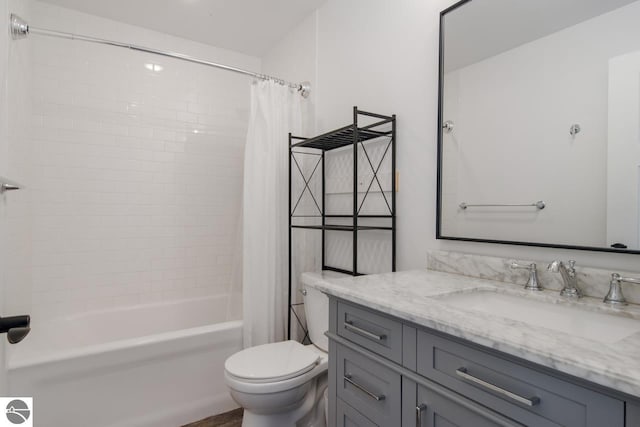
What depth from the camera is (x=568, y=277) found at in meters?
1.03

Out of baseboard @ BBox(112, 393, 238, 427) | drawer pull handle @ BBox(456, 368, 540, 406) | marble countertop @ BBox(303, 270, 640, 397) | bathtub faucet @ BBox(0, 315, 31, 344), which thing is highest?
bathtub faucet @ BBox(0, 315, 31, 344)

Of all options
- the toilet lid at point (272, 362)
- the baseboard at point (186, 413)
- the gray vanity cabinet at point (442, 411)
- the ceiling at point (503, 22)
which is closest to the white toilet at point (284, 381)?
the toilet lid at point (272, 362)

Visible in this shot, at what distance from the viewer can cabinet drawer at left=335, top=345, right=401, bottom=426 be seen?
96 centimetres

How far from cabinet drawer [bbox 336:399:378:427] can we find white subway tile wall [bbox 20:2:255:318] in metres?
1.82

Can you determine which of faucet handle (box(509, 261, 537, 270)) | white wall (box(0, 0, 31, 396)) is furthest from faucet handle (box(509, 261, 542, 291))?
white wall (box(0, 0, 31, 396))

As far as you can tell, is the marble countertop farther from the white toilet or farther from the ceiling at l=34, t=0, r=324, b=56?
the ceiling at l=34, t=0, r=324, b=56

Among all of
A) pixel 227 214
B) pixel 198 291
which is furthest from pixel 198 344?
pixel 227 214

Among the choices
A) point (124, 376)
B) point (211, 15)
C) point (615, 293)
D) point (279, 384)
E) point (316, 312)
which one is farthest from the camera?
point (211, 15)

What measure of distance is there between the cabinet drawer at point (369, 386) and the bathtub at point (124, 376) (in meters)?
1.06

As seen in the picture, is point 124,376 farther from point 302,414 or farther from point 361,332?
point 361,332

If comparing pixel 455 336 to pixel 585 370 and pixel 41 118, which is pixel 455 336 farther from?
pixel 41 118

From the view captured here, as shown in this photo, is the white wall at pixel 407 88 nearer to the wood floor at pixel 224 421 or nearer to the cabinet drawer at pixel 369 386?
the cabinet drawer at pixel 369 386

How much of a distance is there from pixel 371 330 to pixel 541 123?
3.03 feet

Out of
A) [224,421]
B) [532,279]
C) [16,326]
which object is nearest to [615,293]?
[532,279]
